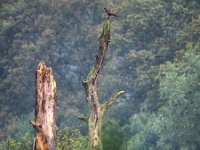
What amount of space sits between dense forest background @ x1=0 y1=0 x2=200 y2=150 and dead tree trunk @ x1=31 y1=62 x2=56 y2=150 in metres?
27.2

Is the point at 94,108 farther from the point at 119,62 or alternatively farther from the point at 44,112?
the point at 119,62

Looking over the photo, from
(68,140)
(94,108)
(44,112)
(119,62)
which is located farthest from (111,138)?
(119,62)

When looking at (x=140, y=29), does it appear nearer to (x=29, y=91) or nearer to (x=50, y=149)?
(x=29, y=91)

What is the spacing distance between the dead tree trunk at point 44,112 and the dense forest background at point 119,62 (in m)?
27.2

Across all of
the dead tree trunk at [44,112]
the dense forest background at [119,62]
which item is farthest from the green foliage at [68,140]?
the dense forest background at [119,62]

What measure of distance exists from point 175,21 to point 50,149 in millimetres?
40396

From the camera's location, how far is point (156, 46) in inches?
1932

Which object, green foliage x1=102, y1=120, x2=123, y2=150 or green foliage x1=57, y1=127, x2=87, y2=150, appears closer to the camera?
green foliage x1=102, y1=120, x2=123, y2=150

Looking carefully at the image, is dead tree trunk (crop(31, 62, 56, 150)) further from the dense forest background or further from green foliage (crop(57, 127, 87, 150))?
the dense forest background

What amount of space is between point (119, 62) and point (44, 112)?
41.8 metres

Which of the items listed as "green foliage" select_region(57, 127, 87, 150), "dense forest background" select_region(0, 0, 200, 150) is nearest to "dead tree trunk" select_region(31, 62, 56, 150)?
"green foliage" select_region(57, 127, 87, 150)

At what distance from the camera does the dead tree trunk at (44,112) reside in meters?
9.98

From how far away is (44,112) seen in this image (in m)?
→ 10.0

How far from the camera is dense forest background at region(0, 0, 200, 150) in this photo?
39.0m
